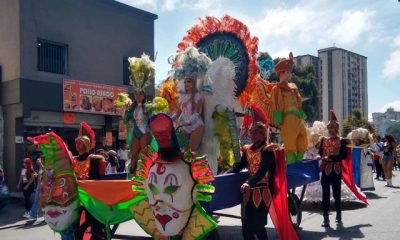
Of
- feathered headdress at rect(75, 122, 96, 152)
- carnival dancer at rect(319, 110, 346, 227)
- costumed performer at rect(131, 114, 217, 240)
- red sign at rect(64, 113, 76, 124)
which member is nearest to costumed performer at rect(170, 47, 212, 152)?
feathered headdress at rect(75, 122, 96, 152)

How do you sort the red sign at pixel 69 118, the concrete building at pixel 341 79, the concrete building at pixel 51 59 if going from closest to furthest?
the concrete building at pixel 51 59, the red sign at pixel 69 118, the concrete building at pixel 341 79

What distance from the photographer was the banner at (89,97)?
15664 mm

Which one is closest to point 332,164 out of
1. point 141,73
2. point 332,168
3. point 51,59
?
point 332,168

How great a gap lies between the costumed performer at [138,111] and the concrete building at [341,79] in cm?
5941

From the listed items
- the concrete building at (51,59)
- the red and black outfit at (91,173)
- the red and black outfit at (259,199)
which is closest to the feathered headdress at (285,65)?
the red and black outfit at (259,199)

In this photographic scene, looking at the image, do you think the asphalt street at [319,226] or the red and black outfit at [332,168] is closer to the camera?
the asphalt street at [319,226]

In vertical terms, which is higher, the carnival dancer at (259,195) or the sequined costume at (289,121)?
the sequined costume at (289,121)

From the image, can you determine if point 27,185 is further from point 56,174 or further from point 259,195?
point 259,195

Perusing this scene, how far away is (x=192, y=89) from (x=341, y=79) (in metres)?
62.4

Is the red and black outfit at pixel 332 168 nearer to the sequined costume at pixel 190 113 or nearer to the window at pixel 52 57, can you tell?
the sequined costume at pixel 190 113

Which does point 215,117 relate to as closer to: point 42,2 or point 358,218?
point 358,218

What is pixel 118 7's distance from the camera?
58.9 ft

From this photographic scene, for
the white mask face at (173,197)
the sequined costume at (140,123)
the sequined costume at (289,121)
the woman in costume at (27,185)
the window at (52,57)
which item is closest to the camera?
the white mask face at (173,197)

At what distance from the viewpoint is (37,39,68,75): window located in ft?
50.0
